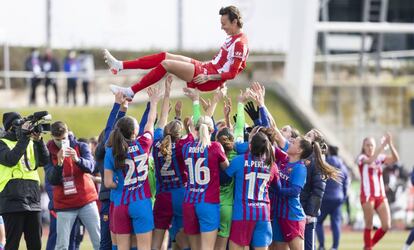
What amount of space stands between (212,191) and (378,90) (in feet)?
80.8

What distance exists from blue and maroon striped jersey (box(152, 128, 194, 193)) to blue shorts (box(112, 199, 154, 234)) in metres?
0.60

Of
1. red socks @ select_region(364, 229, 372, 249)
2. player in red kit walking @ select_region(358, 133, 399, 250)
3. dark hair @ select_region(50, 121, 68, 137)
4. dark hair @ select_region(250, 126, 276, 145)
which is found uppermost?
dark hair @ select_region(250, 126, 276, 145)

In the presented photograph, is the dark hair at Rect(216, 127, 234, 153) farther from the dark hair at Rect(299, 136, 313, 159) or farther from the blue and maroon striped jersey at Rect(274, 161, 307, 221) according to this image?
the dark hair at Rect(299, 136, 313, 159)

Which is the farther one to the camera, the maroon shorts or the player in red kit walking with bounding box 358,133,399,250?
the player in red kit walking with bounding box 358,133,399,250

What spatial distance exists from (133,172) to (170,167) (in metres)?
0.72

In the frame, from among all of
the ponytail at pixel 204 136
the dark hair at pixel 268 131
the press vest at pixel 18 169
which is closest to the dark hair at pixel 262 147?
the dark hair at pixel 268 131

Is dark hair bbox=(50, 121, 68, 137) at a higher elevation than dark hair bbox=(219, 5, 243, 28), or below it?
below

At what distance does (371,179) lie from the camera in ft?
59.6

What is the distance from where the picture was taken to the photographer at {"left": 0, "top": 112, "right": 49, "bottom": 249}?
1305cm

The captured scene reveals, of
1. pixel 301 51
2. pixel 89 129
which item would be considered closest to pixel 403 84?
Answer: pixel 301 51

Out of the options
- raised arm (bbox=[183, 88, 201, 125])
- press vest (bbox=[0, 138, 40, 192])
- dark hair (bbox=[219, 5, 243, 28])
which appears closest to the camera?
dark hair (bbox=[219, 5, 243, 28])

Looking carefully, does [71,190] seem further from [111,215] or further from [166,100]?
[166,100]

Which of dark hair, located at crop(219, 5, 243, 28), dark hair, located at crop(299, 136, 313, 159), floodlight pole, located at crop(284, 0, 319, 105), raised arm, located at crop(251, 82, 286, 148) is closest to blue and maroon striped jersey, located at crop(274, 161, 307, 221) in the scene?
dark hair, located at crop(299, 136, 313, 159)

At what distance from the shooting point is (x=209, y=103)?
1334 centimetres
